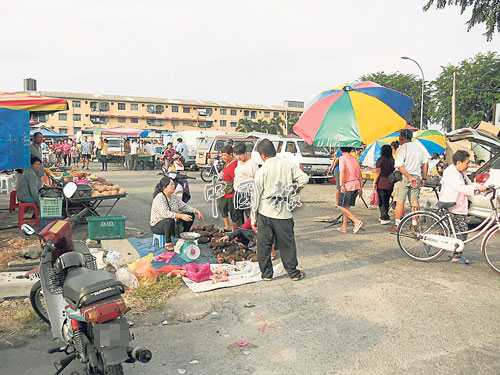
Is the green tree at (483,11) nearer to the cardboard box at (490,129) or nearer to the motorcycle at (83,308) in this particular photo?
the cardboard box at (490,129)

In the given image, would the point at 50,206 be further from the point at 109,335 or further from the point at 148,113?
the point at 148,113

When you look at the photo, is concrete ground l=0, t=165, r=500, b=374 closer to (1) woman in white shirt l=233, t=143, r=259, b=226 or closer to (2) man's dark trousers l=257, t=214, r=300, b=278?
(2) man's dark trousers l=257, t=214, r=300, b=278

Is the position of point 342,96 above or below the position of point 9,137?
above

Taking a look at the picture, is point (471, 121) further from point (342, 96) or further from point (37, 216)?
point (37, 216)

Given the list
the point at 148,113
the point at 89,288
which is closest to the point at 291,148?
the point at 89,288

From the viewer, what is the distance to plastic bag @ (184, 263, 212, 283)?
5676 millimetres

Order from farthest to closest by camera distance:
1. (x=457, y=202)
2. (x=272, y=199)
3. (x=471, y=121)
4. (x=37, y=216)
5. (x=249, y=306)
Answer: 1. (x=471, y=121)
2. (x=37, y=216)
3. (x=457, y=202)
4. (x=272, y=199)
5. (x=249, y=306)

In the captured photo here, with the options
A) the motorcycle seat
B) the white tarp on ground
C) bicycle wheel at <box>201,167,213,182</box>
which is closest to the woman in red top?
the white tarp on ground

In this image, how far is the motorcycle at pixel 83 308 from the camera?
2.76 m

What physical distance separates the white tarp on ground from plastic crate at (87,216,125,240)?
1948 millimetres

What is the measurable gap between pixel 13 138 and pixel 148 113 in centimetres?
8231

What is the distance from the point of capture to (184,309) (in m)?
4.81

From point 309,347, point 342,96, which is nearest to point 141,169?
point 342,96

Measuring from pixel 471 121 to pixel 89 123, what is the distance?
66.6 metres
